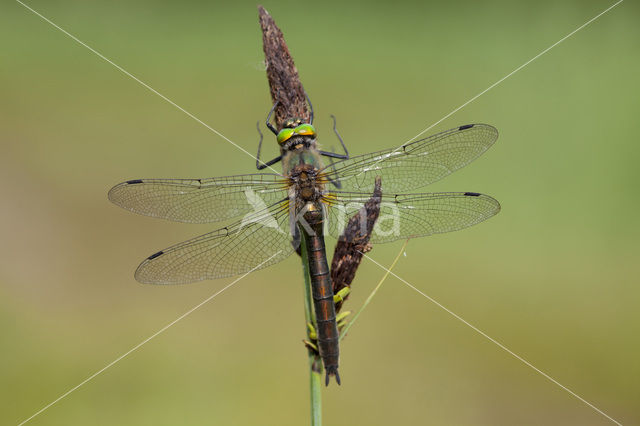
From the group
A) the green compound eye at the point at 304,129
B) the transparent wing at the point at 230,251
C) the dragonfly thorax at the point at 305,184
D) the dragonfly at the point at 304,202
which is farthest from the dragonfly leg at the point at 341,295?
the green compound eye at the point at 304,129

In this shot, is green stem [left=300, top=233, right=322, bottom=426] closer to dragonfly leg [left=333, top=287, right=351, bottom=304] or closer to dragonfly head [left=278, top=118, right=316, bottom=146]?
dragonfly leg [left=333, top=287, right=351, bottom=304]

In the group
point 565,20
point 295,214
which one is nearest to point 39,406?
point 295,214

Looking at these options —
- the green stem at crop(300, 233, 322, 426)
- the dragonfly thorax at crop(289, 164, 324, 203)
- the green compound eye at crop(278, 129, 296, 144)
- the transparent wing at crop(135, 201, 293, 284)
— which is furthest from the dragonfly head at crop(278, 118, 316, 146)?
the green stem at crop(300, 233, 322, 426)

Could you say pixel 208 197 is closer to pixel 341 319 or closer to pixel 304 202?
pixel 304 202

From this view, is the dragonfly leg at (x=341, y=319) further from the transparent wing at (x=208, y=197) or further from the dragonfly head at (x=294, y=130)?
the dragonfly head at (x=294, y=130)

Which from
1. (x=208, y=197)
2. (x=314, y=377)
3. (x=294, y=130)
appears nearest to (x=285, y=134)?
(x=294, y=130)
